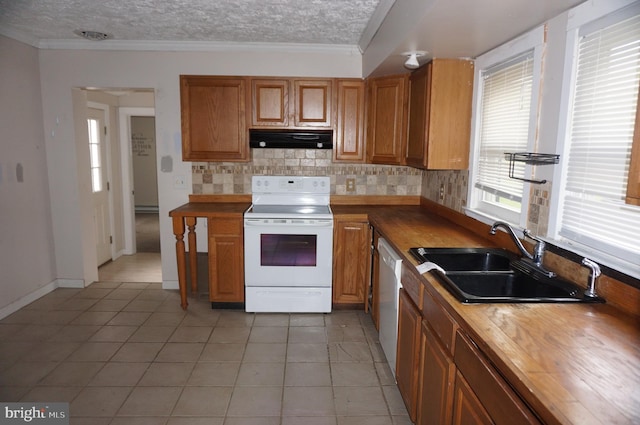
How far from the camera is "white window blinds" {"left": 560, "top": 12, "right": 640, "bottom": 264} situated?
1525mm

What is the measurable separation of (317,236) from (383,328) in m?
0.99

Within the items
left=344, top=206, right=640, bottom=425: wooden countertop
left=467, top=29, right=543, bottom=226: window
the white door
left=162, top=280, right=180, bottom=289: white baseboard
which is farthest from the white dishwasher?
the white door

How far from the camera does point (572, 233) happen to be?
1855 mm

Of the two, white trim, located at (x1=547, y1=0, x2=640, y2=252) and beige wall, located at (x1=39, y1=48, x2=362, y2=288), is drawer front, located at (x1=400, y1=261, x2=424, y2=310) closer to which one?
white trim, located at (x1=547, y1=0, x2=640, y2=252)

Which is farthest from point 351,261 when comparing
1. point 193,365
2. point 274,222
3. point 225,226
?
point 193,365

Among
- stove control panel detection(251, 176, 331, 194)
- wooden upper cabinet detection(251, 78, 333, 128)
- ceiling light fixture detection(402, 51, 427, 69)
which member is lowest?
stove control panel detection(251, 176, 331, 194)

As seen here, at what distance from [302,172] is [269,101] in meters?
0.74

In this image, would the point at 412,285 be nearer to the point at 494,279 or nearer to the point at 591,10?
the point at 494,279

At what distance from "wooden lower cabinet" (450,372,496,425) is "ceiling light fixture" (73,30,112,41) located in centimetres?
372

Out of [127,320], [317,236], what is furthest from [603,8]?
[127,320]

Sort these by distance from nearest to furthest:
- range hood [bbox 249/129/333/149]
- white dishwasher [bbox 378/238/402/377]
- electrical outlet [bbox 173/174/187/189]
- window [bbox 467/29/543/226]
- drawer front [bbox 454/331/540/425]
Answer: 1. drawer front [bbox 454/331/540/425]
2. window [bbox 467/29/543/226]
3. white dishwasher [bbox 378/238/402/377]
4. range hood [bbox 249/129/333/149]
5. electrical outlet [bbox 173/174/187/189]

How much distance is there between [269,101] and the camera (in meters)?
3.75

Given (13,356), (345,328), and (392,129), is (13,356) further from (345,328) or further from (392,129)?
(392,129)

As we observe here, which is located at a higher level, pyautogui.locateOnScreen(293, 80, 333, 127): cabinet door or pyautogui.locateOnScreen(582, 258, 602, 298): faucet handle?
pyautogui.locateOnScreen(293, 80, 333, 127): cabinet door
